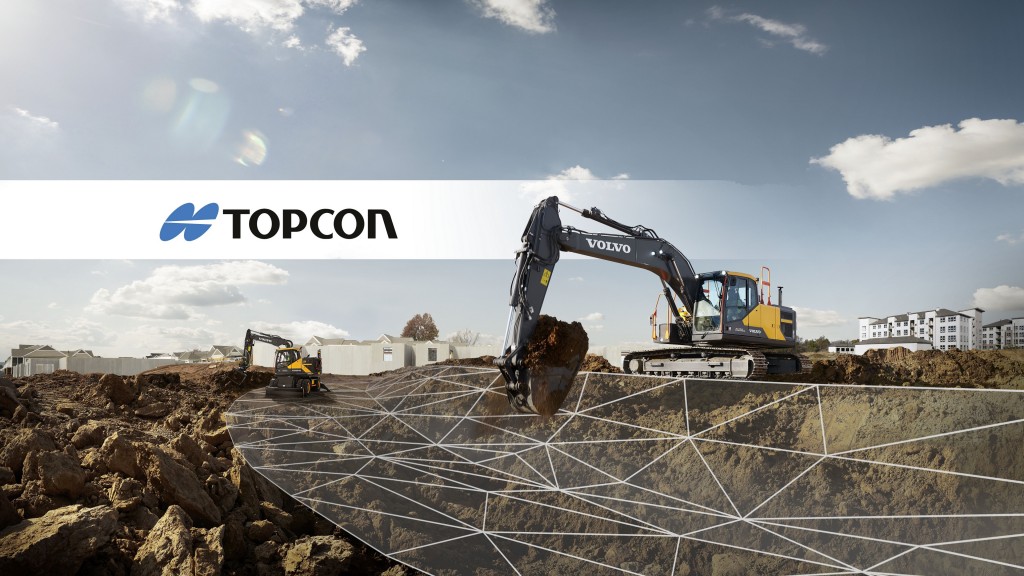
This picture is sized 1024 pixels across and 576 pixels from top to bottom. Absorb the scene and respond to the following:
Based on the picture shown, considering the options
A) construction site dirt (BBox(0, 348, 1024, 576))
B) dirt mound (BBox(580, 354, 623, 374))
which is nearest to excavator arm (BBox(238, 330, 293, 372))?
construction site dirt (BBox(0, 348, 1024, 576))

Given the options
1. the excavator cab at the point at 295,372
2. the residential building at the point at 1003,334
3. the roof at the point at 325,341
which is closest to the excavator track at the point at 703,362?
the excavator cab at the point at 295,372

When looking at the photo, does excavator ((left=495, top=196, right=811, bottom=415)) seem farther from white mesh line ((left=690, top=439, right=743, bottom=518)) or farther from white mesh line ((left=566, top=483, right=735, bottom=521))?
white mesh line ((left=690, top=439, right=743, bottom=518))

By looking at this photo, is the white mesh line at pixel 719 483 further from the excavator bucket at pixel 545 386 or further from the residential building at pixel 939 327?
the residential building at pixel 939 327

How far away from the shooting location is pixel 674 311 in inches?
555

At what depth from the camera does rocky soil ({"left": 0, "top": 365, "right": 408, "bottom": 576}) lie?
5999mm

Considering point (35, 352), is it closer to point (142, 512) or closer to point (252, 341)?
point (252, 341)

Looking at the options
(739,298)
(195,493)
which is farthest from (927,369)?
(195,493)

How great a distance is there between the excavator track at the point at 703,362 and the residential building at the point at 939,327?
138 ft

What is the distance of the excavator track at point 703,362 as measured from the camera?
1331 centimetres

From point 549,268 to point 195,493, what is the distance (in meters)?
6.35

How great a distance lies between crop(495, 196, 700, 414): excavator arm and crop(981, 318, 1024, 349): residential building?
1624cm

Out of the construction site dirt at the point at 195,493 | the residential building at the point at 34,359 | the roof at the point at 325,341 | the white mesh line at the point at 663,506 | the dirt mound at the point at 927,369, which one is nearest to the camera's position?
the construction site dirt at the point at 195,493

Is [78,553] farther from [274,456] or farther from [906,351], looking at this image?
[906,351]

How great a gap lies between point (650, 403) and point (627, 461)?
2.07 metres
